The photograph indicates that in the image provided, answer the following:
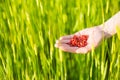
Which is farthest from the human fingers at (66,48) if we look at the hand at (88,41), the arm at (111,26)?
the arm at (111,26)

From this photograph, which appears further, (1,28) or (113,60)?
(1,28)

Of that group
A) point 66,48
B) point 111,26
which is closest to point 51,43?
point 66,48

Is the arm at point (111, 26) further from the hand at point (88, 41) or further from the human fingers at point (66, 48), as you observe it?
the human fingers at point (66, 48)

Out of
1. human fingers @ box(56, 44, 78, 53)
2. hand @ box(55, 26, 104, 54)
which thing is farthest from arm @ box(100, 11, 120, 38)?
human fingers @ box(56, 44, 78, 53)

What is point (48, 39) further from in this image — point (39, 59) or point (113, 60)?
point (113, 60)

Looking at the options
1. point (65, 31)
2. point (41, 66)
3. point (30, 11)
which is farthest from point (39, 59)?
point (30, 11)
